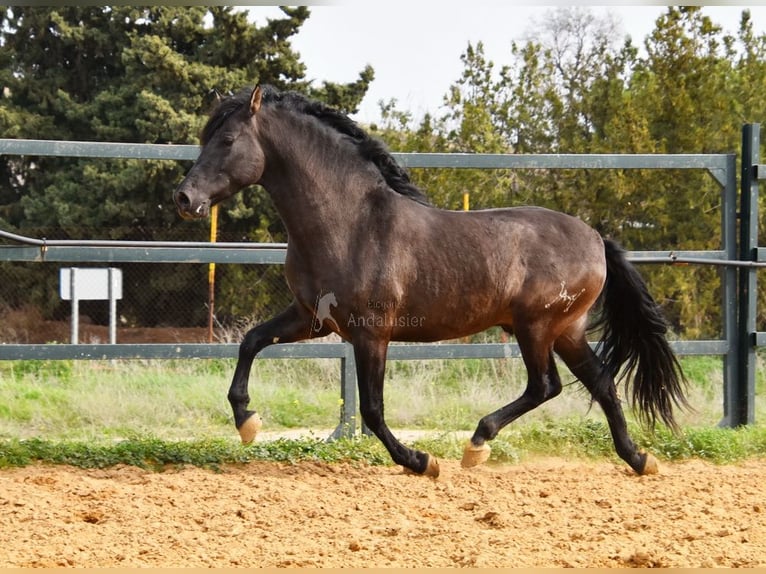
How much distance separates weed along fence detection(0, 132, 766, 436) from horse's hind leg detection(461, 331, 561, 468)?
44.3 inches

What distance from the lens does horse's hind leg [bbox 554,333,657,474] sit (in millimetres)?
5578

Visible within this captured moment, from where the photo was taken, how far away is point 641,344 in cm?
575

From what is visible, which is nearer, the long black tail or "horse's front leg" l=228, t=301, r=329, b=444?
"horse's front leg" l=228, t=301, r=329, b=444

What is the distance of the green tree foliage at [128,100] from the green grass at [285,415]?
13.5 ft

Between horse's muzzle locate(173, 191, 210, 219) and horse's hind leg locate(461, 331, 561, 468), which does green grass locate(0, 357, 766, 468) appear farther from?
horse's muzzle locate(173, 191, 210, 219)

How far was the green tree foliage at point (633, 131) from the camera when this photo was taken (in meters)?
11.9

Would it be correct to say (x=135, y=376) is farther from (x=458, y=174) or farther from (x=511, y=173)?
(x=511, y=173)

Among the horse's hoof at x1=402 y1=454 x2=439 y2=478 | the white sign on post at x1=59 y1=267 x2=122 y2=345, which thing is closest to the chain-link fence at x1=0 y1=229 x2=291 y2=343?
the white sign on post at x1=59 y1=267 x2=122 y2=345

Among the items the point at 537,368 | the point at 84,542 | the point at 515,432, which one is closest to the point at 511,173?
the point at 515,432

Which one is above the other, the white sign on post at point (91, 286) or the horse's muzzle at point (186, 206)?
the horse's muzzle at point (186, 206)

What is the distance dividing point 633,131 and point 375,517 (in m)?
9.29

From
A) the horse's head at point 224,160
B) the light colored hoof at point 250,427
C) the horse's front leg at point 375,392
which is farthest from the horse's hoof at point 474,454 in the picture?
the horse's head at point 224,160

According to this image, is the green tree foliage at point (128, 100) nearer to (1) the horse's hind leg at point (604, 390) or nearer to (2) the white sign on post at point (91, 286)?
(2) the white sign on post at point (91, 286)

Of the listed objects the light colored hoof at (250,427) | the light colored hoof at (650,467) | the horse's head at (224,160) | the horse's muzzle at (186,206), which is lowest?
the light colored hoof at (650,467)
